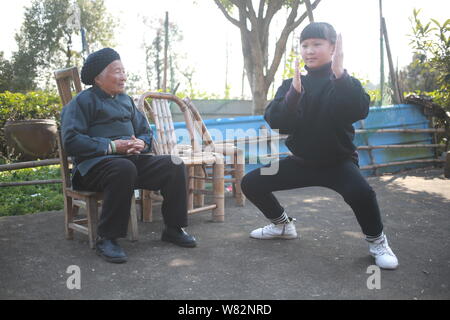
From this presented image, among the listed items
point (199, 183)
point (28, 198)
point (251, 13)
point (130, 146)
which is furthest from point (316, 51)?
point (251, 13)

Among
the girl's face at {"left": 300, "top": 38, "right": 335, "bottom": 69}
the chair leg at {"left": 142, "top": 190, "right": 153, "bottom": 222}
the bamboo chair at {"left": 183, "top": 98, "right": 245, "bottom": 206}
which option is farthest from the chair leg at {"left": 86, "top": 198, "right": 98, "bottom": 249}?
the girl's face at {"left": 300, "top": 38, "right": 335, "bottom": 69}

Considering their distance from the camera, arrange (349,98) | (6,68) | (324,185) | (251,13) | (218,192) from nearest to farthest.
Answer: (349,98), (324,185), (218,192), (251,13), (6,68)

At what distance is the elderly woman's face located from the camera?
3.10m

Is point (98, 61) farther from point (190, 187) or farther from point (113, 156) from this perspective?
point (190, 187)

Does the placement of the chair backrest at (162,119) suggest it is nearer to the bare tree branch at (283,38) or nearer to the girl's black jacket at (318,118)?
the girl's black jacket at (318,118)

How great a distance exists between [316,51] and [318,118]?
1.51 ft

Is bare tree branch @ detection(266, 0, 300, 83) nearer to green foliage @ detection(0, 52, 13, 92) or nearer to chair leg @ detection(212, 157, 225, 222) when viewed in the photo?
chair leg @ detection(212, 157, 225, 222)

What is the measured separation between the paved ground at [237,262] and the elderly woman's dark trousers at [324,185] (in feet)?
0.93

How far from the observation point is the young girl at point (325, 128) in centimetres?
272

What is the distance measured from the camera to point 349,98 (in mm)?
2691

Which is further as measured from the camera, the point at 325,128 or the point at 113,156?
the point at 113,156

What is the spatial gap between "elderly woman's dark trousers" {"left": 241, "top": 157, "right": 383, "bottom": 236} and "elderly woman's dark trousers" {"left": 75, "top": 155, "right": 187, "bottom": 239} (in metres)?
0.54
